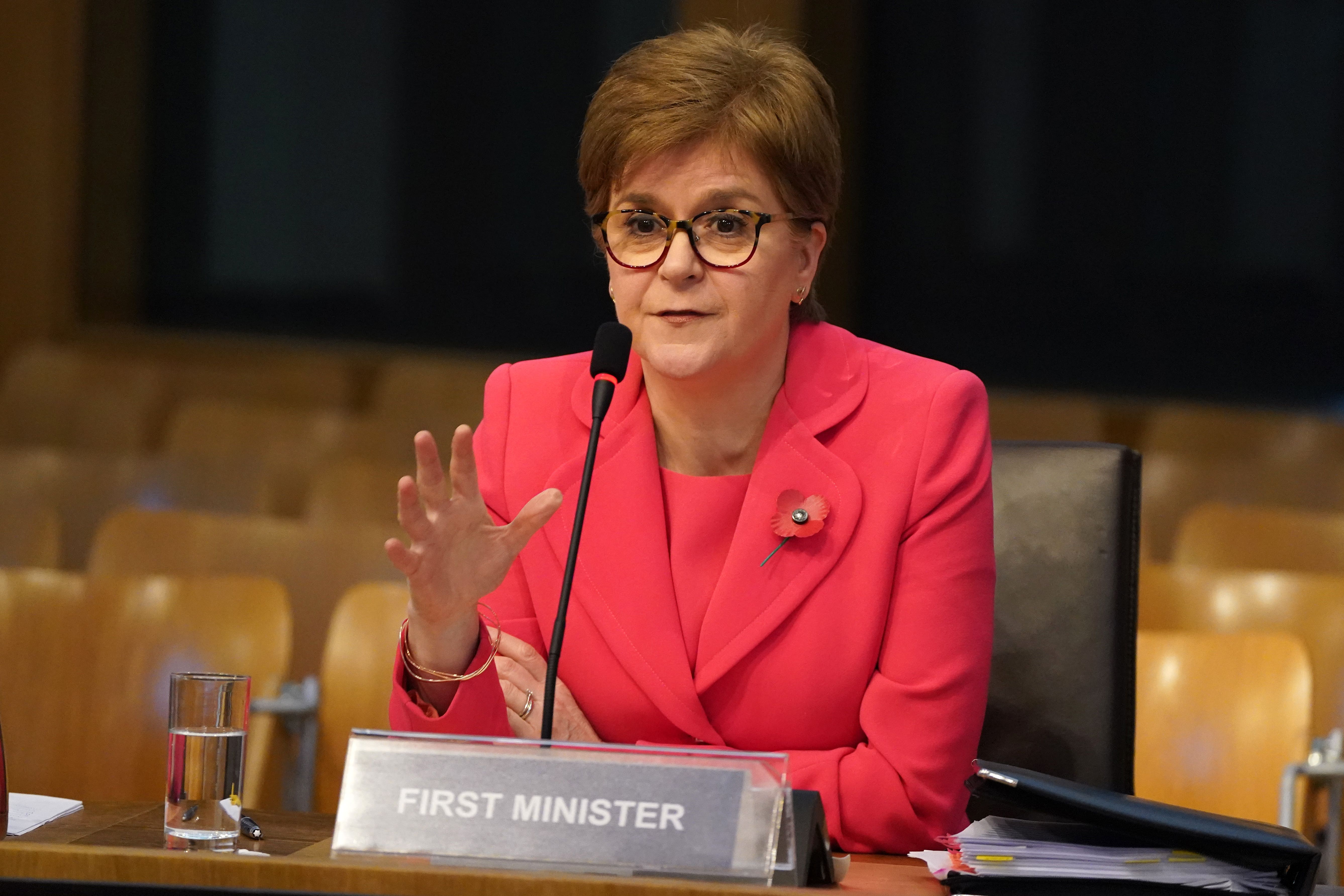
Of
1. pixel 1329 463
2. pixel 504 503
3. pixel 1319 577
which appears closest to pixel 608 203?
pixel 504 503

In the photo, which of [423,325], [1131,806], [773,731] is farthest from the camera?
[423,325]

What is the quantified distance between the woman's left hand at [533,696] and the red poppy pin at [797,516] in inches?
10.2

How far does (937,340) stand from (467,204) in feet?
6.82

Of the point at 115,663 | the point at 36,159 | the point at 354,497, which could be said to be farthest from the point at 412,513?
the point at 36,159

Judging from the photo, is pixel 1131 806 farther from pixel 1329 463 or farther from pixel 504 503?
pixel 1329 463

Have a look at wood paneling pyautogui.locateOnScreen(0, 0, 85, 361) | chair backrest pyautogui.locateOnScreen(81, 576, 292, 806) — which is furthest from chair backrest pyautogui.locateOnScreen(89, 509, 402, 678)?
wood paneling pyautogui.locateOnScreen(0, 0, 85, 361)

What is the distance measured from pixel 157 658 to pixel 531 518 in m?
1.22

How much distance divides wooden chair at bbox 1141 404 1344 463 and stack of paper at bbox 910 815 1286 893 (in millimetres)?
4425

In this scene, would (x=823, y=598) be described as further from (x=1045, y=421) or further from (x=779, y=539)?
(x=1045, y=421)

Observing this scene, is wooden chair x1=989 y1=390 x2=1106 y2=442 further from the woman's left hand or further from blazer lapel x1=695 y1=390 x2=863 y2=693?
the woman's left hand

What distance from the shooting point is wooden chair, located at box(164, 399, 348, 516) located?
462 cm

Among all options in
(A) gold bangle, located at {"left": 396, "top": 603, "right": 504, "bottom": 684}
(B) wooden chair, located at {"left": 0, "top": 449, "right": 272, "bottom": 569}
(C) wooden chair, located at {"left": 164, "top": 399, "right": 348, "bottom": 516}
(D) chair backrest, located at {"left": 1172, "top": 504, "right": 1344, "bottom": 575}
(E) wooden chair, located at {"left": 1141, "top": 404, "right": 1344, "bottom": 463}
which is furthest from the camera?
(E) wooden chair, located at {"left": 1141, "top": 404, "right": 1344, "bottom": 463}

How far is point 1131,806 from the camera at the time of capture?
50.1 inches

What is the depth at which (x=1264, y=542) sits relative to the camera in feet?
11.4
